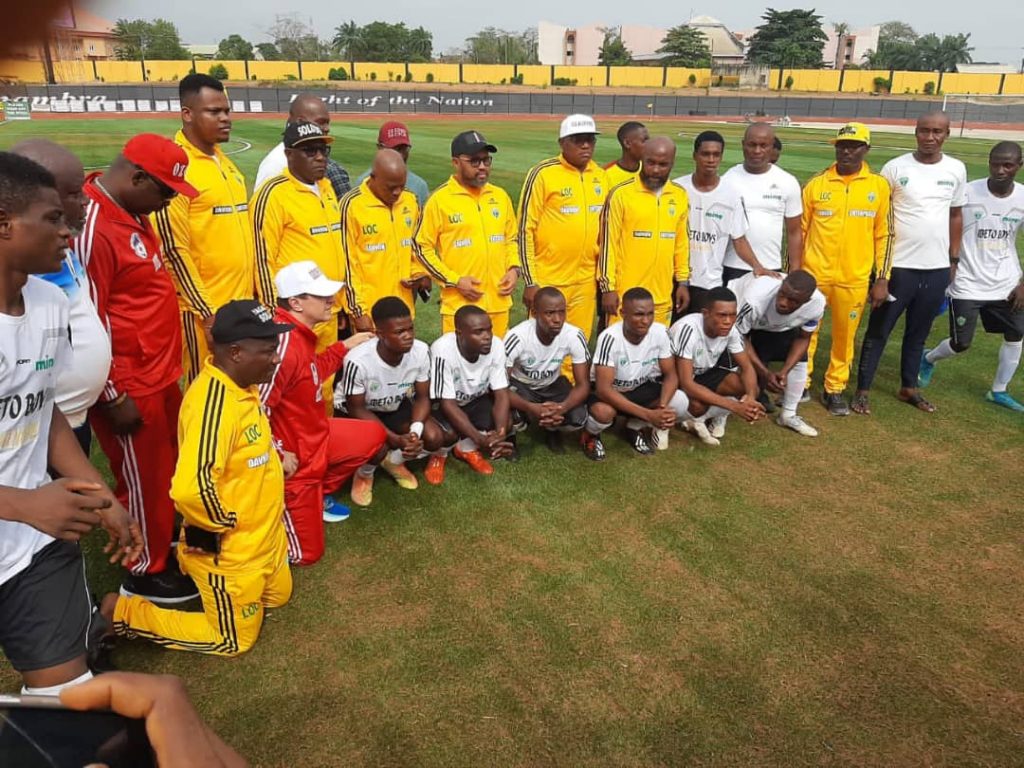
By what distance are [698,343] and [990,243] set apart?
298cm

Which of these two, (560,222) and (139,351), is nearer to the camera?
A: (139,351)

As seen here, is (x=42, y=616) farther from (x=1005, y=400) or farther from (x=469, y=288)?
(x=1005, y=400)

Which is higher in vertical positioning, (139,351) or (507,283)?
(139,351)

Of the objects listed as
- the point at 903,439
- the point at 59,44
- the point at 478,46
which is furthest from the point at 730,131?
the point at 478,46

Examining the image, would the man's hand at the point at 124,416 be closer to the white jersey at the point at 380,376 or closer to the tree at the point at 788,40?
the white jersey at the point at 380,376

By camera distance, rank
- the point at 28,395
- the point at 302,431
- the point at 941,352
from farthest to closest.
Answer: the point at 941,352 → the point at 302,431 → the point at 28,395

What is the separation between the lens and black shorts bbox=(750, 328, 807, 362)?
685cm

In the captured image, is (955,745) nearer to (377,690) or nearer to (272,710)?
(377,690)

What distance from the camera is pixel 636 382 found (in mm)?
6215

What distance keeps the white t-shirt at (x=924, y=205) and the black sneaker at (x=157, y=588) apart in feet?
20.8

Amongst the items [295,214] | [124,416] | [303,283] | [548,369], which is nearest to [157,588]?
[124,416]

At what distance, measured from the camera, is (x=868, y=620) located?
165 inches

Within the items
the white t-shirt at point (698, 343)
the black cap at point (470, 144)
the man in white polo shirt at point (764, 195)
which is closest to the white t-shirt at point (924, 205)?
the man in white polo shirt at point (764, 195)

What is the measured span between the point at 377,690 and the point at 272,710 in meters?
0.48
